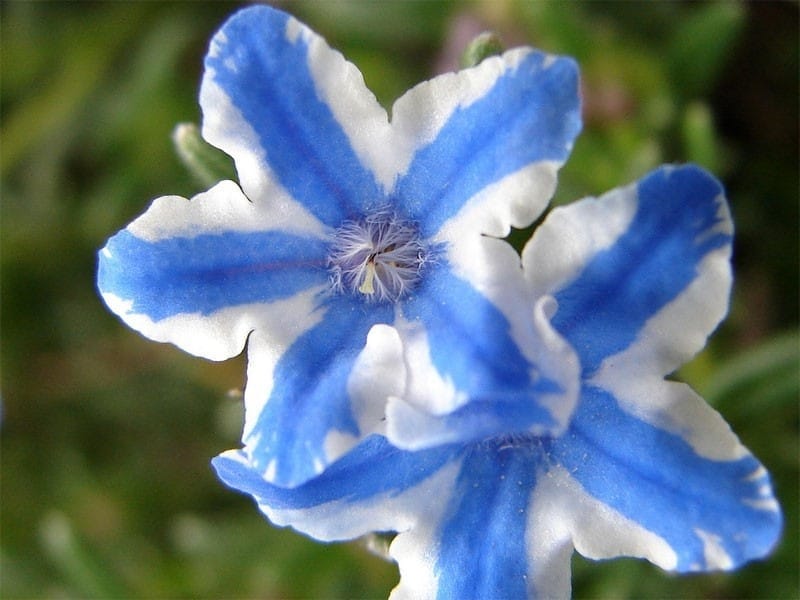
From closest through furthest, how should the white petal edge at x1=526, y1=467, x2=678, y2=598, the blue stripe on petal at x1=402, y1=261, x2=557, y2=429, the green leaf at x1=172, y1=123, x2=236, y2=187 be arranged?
the blue stripe on petal at x1=402, y1=261, x2=557, y2=429 → the white petal edge at x1=526, y1=467, x2=678, y2=598 → the green leaf at x1=172, y1=123, x2=236, y2=187

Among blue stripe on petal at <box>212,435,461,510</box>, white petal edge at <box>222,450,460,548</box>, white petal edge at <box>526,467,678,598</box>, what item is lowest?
white petal edge at <box>526,467,678,598</box>

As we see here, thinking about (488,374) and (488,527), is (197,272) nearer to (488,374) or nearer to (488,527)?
(488,374)

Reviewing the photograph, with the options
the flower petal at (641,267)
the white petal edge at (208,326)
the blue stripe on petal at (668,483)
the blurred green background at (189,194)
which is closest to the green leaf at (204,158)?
the white petal edge at (208,326)

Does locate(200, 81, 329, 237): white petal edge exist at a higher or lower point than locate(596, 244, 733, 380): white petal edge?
higher

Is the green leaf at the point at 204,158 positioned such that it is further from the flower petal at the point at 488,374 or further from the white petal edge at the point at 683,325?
the white petal edge at the point at 683,325

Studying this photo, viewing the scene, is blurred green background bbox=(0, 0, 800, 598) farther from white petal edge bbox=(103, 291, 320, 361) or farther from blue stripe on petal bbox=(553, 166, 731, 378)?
white petal edge bbox=(103, 291, 320, 361)

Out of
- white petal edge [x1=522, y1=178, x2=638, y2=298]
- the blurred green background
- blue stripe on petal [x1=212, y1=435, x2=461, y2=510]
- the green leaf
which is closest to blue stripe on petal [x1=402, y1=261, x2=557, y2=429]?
white petal edge [x1=522, y1=178, x2=638, y2=298]

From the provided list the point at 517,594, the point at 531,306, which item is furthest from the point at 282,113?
the point at 517,594

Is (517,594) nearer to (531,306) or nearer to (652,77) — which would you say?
(531,306)
